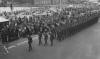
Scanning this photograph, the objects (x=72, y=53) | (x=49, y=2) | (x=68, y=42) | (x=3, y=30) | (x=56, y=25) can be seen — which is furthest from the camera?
(x=49, y=2)

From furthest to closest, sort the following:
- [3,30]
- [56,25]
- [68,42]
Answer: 1. [56,25]
2. [68,42]
3. [3,30]

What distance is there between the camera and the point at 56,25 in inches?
858

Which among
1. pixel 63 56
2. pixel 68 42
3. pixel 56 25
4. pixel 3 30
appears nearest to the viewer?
pixel 63 56

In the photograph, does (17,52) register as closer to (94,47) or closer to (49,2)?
(94,47)

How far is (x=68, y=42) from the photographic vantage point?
2030 cm

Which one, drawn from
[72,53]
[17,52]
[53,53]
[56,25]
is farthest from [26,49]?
[56,25]

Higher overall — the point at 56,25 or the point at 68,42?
the point at 56,25

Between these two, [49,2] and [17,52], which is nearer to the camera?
[17,52]

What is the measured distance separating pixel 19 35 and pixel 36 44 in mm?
3012

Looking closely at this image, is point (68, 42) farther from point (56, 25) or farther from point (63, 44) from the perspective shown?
point (56, 25)

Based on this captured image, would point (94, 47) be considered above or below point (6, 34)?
below

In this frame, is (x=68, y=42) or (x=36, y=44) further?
(x=68, y=42)

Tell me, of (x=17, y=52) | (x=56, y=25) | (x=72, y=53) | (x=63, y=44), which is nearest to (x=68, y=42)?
(x=63, y=44)

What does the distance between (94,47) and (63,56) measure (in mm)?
4644
